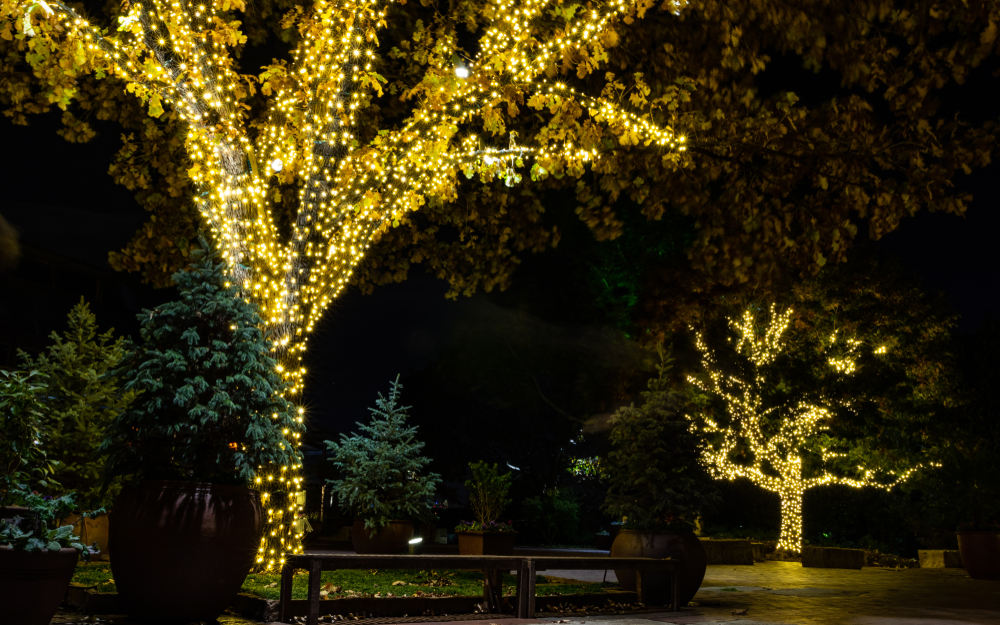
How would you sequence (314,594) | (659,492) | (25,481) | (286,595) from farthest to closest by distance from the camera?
(659,492)
(286,595)
(314,594)
(25,481)

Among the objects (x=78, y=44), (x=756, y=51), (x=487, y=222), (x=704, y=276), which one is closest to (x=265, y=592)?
(x=78, y=44)

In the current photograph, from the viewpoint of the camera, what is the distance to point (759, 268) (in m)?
9.98

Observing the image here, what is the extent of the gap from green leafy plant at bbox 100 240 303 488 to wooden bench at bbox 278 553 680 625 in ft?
2.86

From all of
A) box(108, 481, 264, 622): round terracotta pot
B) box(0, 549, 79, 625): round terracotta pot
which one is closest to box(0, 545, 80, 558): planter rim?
box(0, 549, 79, 625): round terracotta pot

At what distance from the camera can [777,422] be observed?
19.4 m

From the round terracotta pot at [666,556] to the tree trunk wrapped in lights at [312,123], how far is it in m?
3.52

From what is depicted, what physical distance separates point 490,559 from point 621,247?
17859 mm

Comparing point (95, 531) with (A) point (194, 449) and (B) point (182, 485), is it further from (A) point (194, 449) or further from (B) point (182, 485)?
(B) point (182, 485)

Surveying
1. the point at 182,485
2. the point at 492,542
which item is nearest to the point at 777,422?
the point at 492,542

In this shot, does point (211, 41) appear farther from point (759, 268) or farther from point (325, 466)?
point (325, 466)

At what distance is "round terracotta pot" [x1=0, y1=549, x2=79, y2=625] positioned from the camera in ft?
13.5

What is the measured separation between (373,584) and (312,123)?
5118 mm

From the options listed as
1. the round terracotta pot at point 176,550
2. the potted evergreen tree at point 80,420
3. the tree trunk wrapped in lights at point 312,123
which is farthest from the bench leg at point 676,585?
the potted evergreen tree at point 80,420

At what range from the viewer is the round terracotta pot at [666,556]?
7.48 metres
